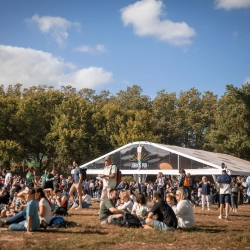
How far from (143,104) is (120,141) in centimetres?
1401

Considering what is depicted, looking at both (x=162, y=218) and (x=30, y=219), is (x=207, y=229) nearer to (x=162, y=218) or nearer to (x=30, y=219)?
(x=162, y=218)

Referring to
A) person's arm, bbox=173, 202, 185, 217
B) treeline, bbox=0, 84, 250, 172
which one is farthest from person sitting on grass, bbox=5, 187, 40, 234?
treeline, bbox=0, 84, 250, 172

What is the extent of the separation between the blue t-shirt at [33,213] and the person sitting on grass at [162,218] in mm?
2455

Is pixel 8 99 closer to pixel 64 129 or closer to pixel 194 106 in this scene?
pixel 64 129

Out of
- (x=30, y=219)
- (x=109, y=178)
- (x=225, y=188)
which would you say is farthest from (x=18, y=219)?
(x=225, y=188)

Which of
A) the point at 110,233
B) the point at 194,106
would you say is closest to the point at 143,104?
the point at 194,106

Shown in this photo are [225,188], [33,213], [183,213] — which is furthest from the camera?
[225,188]

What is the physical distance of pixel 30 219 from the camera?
8141mm

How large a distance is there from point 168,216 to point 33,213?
2915mm

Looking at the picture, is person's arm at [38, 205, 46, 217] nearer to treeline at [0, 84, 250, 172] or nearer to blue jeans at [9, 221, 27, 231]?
blue jeans at [9, 221, 27, 231]

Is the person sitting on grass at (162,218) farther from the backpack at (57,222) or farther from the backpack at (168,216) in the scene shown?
the backpack at (57,222)

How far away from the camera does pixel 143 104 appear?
5938cm

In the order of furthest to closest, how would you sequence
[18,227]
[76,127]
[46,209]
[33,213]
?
[76,127], [46,209], [18,227], [33,213]

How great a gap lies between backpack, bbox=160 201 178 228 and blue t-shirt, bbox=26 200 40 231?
8.95ft
